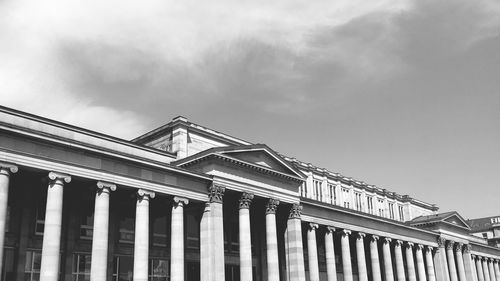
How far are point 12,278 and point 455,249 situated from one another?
66.2 metres

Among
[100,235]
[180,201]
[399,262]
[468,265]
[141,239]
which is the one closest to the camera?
[100,235]

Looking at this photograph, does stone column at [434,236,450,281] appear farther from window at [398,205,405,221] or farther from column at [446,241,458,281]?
window at [398,205,405,221]

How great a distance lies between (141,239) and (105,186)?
15.3ft

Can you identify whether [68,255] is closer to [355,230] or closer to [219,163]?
[219,163]

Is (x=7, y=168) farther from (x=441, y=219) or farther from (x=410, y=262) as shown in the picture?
(x=441, y=219)

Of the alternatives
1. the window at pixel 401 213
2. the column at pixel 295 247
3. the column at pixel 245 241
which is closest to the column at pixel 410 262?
the window at pixel 401 213

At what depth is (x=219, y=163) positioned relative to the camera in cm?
4250

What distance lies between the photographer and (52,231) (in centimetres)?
3133

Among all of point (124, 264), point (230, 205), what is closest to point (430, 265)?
point (230, 205)

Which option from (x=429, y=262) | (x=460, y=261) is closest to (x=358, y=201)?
(x=429, y=262)

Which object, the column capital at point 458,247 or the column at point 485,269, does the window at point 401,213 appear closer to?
the column capital at point 458,247

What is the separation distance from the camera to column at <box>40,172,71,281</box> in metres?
30.4

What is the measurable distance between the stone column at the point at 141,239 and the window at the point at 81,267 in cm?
433

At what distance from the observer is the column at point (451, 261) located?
74.3 m
